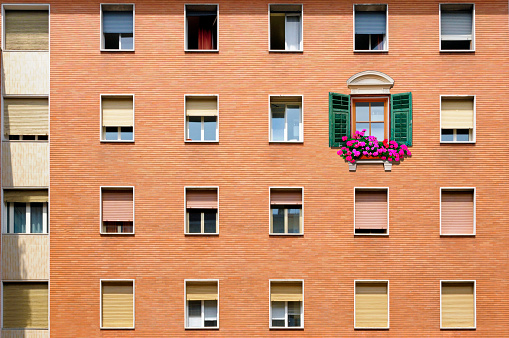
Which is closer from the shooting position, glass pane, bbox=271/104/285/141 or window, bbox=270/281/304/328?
window, bbox=270/281/304/328

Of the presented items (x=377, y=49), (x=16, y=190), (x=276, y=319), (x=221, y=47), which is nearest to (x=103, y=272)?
(x=16, y=190)

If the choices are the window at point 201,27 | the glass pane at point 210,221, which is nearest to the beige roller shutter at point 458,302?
the glass pane at point 210,221

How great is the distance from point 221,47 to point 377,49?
509cm

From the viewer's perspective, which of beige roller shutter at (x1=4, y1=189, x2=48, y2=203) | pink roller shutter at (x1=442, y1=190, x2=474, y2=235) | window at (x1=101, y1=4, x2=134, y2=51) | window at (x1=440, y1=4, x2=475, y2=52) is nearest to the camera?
pink roller shutter at (x1=442, y1=190, x2=474, y2=235)

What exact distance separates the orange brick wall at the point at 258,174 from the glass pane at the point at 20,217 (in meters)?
1.15

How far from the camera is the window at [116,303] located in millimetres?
15555

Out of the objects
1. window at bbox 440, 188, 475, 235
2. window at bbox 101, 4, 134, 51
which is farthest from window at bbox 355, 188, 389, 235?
window at bbox 101, 4, 134, 51

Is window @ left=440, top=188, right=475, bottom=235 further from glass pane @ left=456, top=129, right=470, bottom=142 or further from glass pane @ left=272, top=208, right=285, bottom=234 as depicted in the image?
glass pane @ left=272, top=208, right=285, bottom=234

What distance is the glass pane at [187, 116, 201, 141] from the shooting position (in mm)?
16062

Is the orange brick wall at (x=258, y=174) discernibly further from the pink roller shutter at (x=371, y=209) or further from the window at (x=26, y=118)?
the window at (x=26, y=118)

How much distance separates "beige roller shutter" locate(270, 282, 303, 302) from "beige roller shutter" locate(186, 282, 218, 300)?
1.82 meters

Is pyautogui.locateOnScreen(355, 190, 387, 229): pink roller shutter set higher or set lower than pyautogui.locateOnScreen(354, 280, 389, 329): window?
higher

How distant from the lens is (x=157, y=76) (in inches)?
628

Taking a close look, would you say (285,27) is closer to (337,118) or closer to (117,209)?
(337,118)
